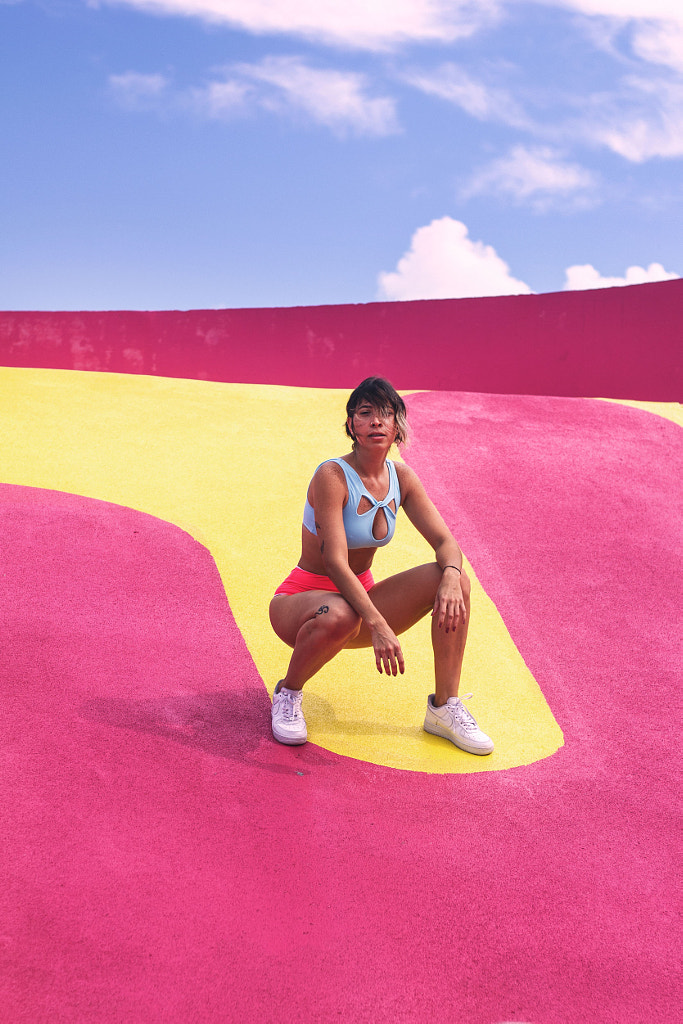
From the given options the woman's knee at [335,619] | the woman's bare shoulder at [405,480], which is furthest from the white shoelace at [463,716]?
the woman's bare shoulder at [405,480]

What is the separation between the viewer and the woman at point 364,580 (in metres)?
3.20

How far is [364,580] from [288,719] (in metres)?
0.67

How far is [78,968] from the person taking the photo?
2.16m

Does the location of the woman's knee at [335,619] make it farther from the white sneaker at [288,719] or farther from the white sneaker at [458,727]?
the white sneaker at [458,727]

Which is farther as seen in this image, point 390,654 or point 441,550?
point 441,550

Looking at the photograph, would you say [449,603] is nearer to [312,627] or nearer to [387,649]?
[387,649]

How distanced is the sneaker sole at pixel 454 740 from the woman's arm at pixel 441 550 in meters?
0.55

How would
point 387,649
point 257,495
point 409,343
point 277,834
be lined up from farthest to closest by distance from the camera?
1. point 409,343
2. point 257,495
3. point 387,649
4. point 277,834

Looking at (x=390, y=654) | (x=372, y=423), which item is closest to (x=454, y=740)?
(x=390, y=654)

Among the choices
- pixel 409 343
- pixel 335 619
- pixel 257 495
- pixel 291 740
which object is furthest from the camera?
pixel 409 343

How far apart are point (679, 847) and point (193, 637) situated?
8.05ft

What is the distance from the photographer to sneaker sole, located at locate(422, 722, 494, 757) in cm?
354

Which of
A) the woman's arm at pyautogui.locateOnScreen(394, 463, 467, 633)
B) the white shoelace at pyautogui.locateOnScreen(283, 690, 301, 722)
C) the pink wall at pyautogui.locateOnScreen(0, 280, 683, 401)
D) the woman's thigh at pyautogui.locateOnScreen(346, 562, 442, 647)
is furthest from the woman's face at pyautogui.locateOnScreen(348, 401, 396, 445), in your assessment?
the pink wall at pyautogui.locateOnScreen(0, 280, 683, 401)

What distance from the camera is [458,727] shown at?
3.57m
